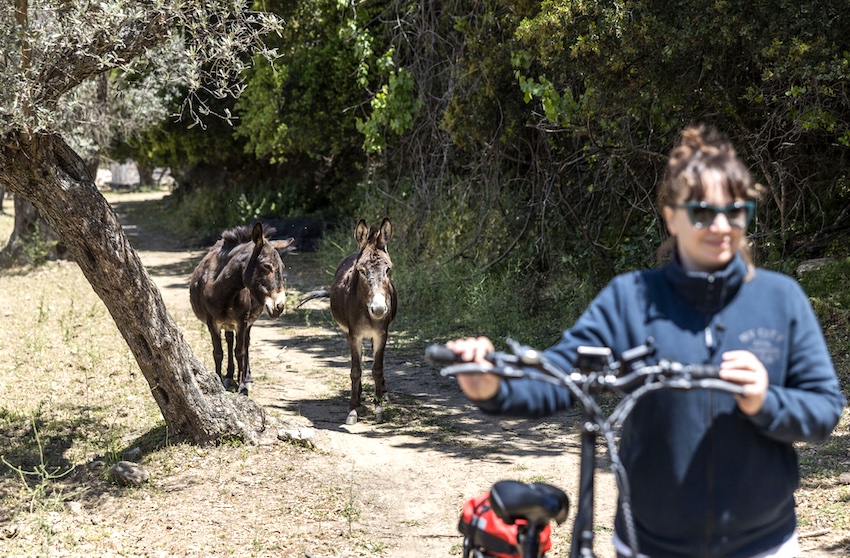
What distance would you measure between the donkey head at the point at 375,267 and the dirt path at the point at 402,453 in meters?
1.18

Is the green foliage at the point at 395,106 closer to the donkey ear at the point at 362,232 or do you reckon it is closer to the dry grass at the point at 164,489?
the donkey ear at the point at 362,232

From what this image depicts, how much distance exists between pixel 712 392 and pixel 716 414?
64 mm

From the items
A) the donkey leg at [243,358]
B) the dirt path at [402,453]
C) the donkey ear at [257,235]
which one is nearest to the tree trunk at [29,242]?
the dirt path at [402,453]

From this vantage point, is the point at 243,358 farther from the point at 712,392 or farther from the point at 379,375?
the point at 712,392

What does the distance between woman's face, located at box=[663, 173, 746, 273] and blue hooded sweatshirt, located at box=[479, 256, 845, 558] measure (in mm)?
43

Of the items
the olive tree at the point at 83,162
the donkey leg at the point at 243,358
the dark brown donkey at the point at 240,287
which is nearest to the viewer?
the olive tree at the point at 83,162

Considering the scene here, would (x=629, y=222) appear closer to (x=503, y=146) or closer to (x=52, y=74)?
(x=503, y=146)

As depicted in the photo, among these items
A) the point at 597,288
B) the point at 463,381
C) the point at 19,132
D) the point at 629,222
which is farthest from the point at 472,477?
the point at 629,222

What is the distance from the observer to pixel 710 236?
2.39 meters

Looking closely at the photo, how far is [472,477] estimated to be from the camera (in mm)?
7207

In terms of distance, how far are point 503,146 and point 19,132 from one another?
9.40m

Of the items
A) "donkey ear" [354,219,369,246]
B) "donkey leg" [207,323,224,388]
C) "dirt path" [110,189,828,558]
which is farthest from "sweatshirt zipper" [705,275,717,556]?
"donkey leg" [207,323,224,388]

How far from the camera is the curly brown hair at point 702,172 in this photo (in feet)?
7.98

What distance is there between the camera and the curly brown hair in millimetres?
2434
